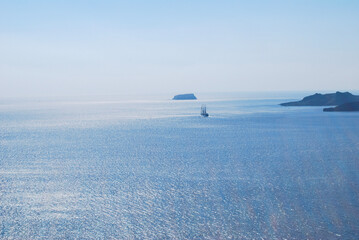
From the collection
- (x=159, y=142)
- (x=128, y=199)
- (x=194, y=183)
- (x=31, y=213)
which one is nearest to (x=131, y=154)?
(x=159, y=142)

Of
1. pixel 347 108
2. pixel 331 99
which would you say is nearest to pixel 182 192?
pixel 347 108

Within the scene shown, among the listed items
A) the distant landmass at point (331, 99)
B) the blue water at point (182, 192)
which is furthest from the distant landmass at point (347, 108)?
the blue water at point (182, 192)

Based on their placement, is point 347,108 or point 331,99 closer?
point 347,108

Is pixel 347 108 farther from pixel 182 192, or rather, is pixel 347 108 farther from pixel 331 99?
pixel 182 192

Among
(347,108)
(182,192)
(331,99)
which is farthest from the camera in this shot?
(331,99)

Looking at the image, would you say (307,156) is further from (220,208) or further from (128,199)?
(128,199)

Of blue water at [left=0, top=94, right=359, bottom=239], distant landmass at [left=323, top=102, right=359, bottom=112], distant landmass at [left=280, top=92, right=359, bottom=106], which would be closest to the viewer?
blue water at [left=0, top=94, right=359, bottom=239]

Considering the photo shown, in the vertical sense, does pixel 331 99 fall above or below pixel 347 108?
above

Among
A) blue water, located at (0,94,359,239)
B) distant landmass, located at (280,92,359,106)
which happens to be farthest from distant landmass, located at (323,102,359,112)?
blue water, located at (0,94,359,239)

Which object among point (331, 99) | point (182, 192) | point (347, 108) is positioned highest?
point (331, 99)

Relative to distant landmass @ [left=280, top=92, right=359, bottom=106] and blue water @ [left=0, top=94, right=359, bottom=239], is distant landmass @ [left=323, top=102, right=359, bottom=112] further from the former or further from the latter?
blue water @ [left=0, top=94, right=359, bottom=239]

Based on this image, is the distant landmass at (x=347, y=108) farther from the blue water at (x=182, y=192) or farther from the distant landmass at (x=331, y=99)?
the blue water at (x=182, y=192)
